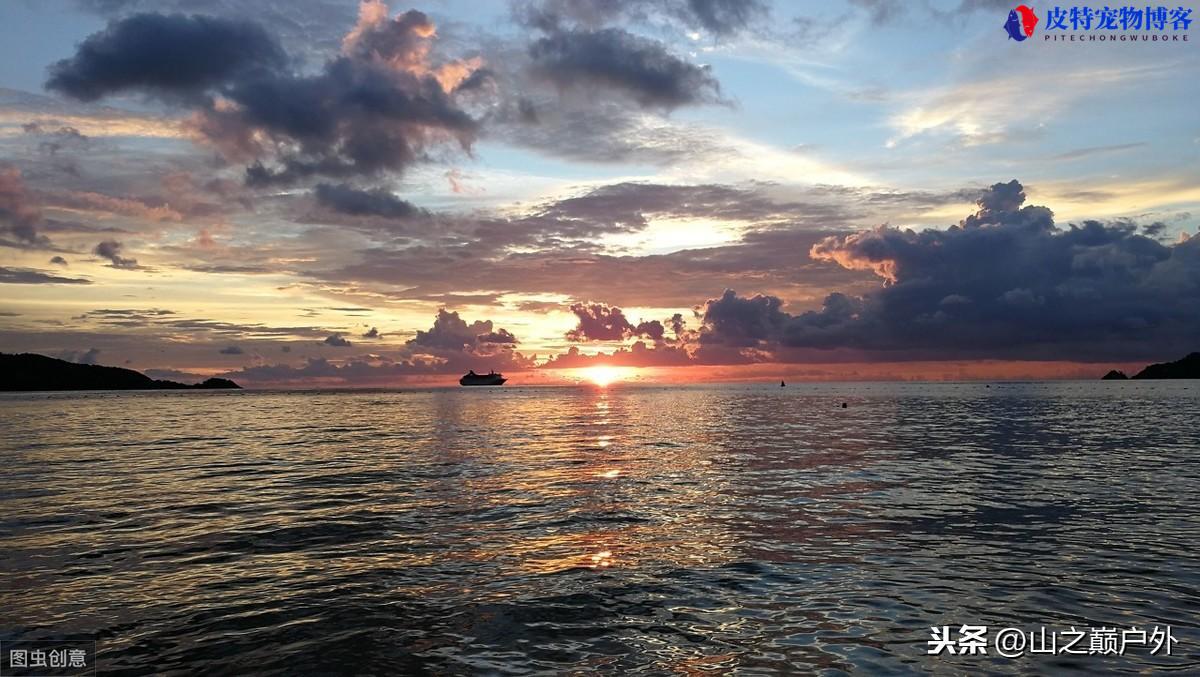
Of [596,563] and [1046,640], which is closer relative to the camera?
[1046,640]

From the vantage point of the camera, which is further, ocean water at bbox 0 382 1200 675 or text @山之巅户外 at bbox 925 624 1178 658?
ocean water at bbox 0 382 1200 675

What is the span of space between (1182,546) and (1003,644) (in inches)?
490

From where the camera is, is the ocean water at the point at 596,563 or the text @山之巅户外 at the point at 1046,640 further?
the ocean water at the point at 596,563

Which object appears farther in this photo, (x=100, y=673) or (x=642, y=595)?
(x=642, y=595)

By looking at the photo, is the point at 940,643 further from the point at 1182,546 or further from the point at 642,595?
the point at 1182,546

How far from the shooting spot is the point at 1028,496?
30891mm

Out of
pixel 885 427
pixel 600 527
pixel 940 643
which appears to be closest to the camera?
pixel 940 643

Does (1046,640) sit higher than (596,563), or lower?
higher

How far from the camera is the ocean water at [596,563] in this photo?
13.6 meters

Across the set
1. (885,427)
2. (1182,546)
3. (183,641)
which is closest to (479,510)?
(183,641)

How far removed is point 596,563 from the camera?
66.4ft

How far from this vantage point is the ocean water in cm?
1365

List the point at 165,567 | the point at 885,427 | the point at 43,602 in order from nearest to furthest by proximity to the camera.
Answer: the point at 43,602, the point at 165,567, the point at 885,427

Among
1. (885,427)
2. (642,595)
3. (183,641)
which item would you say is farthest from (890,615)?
(885,427)
